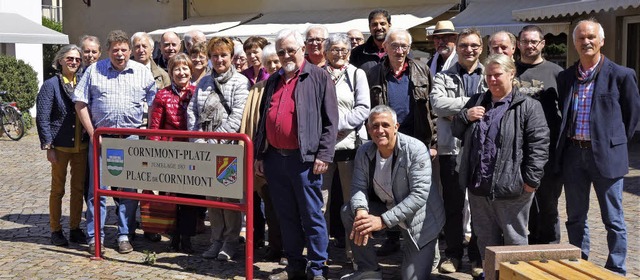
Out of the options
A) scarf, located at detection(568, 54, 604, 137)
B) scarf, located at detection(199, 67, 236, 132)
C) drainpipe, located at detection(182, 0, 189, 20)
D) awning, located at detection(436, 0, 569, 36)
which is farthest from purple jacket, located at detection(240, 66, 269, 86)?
drainpipe, located at detection(182, 0, 189, 20)

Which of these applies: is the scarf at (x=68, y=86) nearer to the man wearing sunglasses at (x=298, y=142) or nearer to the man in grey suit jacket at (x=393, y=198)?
the man wearing sunglasses at (x=298, y=142)

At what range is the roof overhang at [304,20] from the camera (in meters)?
22.2

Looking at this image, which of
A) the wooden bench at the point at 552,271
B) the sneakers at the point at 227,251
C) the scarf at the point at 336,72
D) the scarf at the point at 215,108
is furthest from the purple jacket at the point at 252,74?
the wooden bench at the point at 552,271

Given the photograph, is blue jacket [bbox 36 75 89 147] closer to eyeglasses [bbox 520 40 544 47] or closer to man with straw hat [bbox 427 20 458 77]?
man with straw hat [bbox 427 20 458 77]

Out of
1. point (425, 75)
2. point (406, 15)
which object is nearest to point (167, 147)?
point (425, 75)

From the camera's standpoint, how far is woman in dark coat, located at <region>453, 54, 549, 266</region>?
6.07m

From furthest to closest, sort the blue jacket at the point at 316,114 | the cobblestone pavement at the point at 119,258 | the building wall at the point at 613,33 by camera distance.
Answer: the building wall at the point at 613,33 < the cobblestone pavement at the point at 119,258 < the blue jacket at the point at 316,114

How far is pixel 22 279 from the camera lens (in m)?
7.05

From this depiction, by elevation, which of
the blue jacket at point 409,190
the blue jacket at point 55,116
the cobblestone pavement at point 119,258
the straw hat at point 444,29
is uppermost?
the straw hat at point 444,29

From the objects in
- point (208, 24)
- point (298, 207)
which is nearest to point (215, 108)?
point (298, 207)

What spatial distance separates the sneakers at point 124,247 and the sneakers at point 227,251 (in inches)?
36.0

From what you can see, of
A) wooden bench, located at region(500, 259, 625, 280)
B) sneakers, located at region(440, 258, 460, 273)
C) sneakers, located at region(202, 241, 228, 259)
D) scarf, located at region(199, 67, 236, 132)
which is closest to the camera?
wooden bench, located at region(500, 259, 625, 280)

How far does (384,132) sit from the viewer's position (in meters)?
6.37

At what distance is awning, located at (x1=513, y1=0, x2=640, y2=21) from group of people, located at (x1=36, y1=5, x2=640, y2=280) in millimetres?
8010
